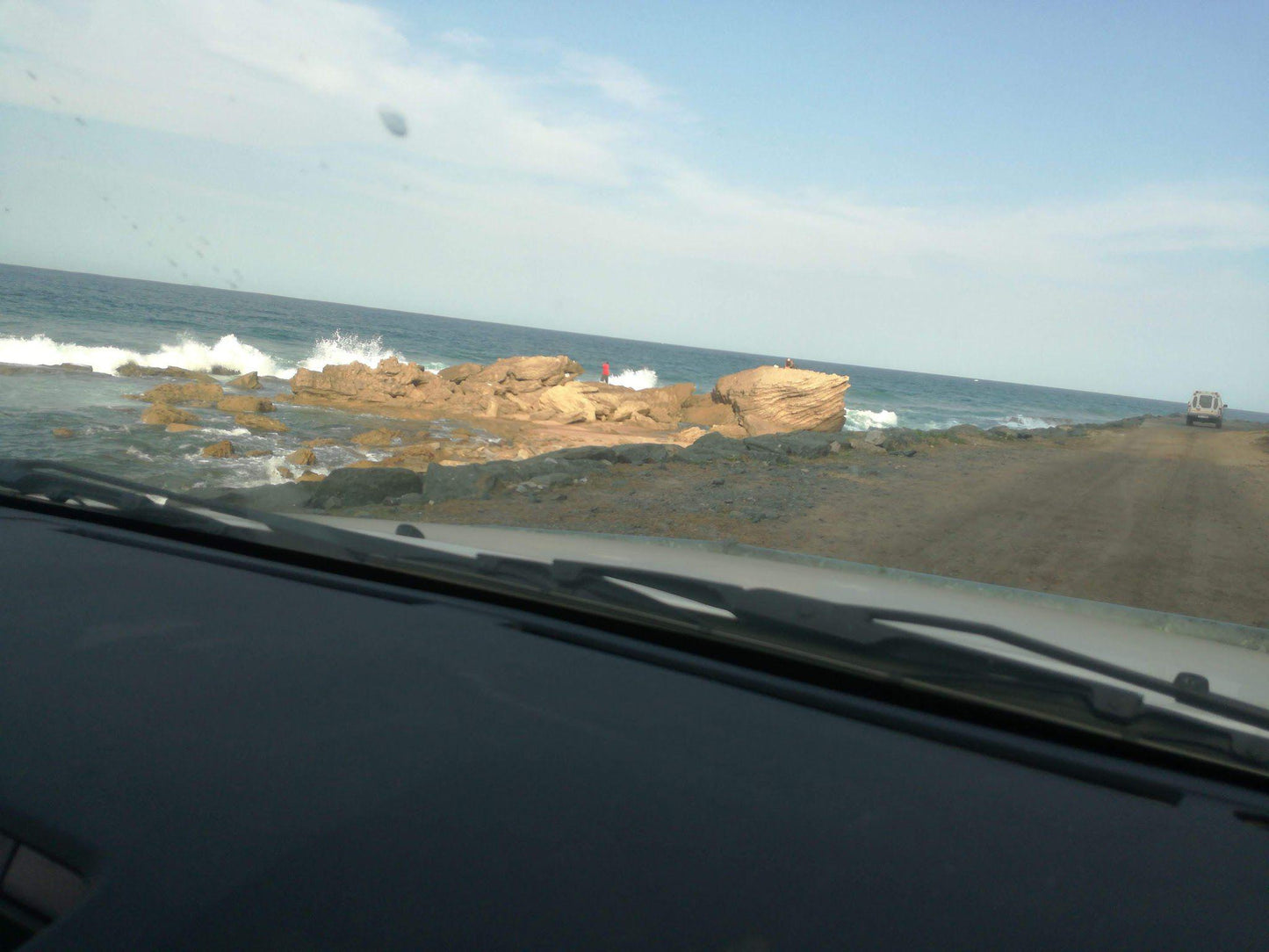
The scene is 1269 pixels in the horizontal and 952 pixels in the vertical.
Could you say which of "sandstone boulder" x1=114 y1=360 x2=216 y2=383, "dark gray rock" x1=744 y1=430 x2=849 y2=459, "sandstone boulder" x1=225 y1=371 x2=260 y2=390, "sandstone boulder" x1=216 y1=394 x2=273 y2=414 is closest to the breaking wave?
"sandstone boulder" x1=114 y1=360 x2=216 y2=383

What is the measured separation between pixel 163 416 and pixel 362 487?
267 inches

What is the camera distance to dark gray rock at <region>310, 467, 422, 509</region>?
6.93m

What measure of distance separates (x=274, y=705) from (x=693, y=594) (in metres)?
0.94

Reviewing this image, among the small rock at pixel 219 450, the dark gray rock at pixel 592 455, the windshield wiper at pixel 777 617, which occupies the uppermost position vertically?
the windshield wiper at pixel 777 617

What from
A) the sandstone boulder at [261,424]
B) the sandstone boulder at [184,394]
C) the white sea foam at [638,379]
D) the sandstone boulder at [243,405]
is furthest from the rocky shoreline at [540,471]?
the white sea foam at [638,379]

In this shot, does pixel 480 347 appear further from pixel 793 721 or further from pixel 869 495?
pixel 793 721

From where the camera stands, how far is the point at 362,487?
7184 millimetres

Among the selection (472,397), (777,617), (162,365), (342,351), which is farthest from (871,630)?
(342,351)

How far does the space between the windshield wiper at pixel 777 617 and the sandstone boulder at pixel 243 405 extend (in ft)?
46.0

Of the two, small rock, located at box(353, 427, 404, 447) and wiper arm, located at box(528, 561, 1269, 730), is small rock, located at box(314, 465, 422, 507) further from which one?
small rock, located at box(353, 427, 404, 447)

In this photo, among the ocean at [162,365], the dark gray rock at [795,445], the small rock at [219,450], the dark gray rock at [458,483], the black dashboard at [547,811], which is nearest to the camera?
the black dashboard at [547,811]

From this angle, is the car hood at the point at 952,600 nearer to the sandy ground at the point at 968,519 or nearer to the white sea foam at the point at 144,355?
the sandy ground at the point at 968,519

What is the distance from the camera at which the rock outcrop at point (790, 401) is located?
21062mm

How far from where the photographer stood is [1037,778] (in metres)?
1.46
